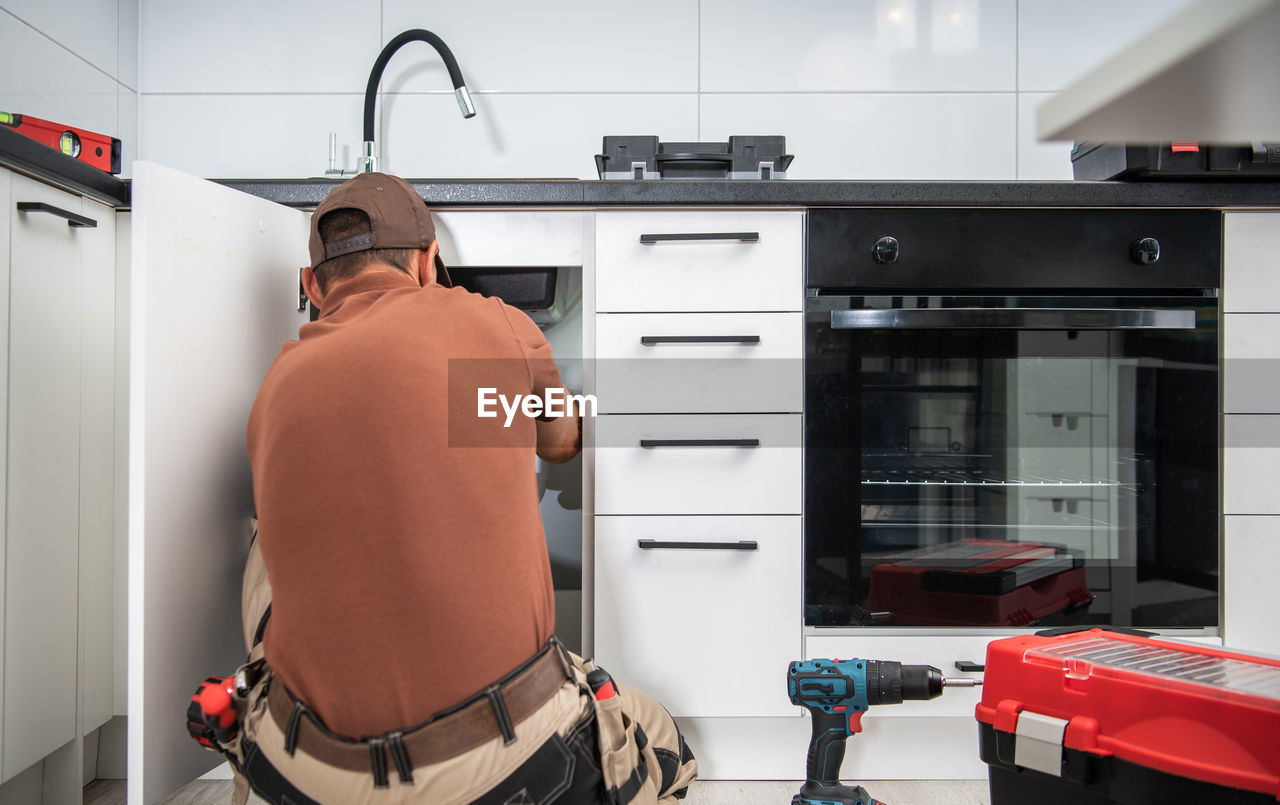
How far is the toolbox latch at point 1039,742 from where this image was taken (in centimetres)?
64

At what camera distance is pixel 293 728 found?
31.3 inches

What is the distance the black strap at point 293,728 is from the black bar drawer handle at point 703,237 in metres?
0.90

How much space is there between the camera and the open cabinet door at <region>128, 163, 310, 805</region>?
0.98m

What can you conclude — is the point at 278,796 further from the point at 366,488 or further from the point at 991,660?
the point at 991,660

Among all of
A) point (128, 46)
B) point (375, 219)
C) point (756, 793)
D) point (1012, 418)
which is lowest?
point (756, 793)

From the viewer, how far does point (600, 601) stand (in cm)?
131

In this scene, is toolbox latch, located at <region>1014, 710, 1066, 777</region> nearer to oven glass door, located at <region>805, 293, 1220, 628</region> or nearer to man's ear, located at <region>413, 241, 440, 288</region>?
oven glass door, located at <region>805, 293, 1220, 628</region>

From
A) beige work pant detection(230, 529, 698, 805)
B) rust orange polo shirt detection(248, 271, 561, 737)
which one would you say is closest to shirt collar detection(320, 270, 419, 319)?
rust orange polo shirt detection(248, 271, 561, 737)


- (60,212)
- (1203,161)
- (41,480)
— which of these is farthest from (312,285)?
(1203,161)

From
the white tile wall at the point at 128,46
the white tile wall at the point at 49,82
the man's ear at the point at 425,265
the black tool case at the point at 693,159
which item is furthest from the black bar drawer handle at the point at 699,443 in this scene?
the white tile wall at the point at 128,46

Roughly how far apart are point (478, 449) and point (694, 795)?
90cm

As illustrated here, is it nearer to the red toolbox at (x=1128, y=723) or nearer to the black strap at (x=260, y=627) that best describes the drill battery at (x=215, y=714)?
the black strap at (x=260, y=627)

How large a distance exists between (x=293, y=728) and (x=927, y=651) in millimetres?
1051

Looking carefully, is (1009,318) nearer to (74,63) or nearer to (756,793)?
(756,793)
